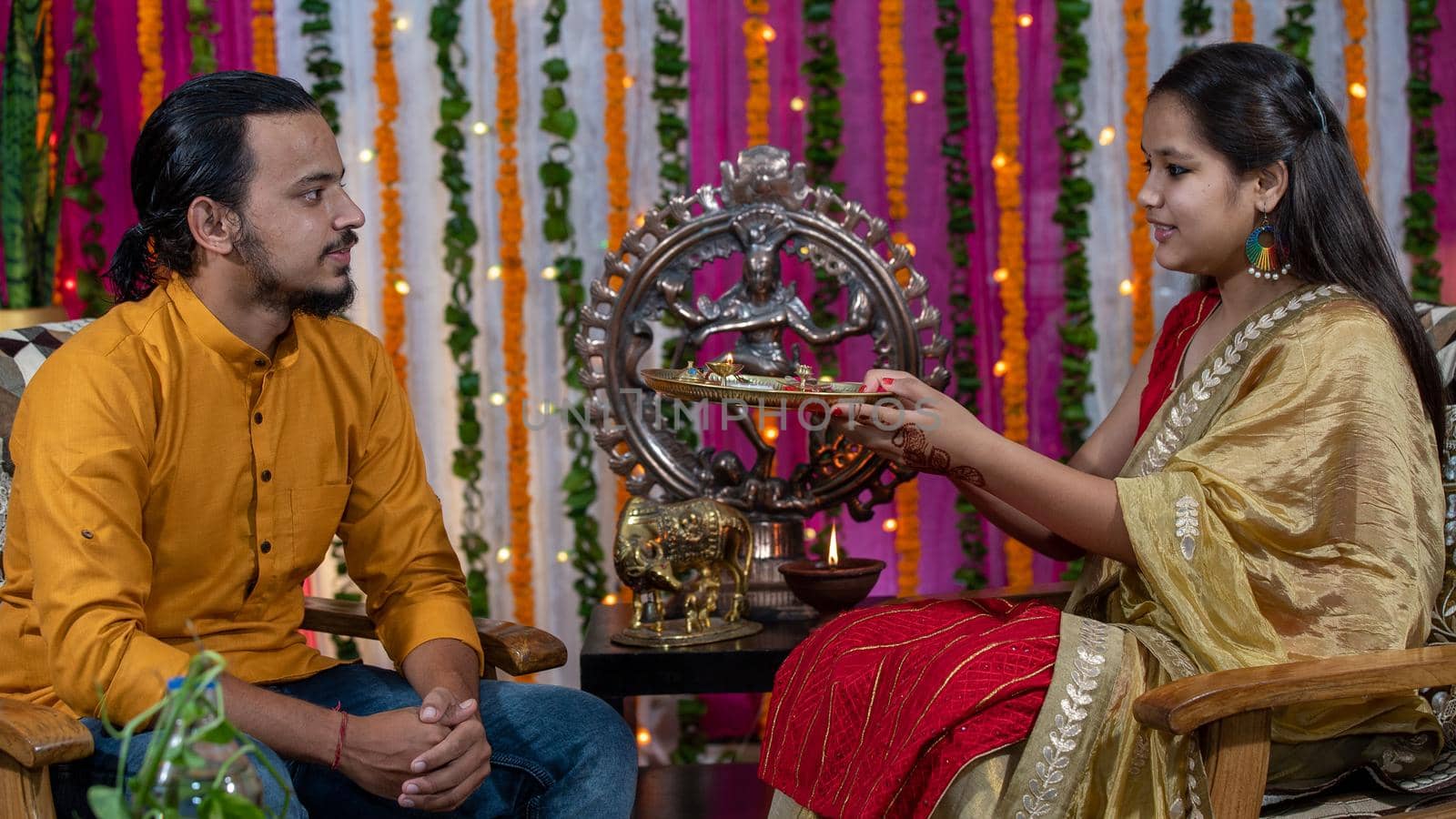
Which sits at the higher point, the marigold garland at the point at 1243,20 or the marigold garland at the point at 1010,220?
the marigold garland at the point at 1243,20

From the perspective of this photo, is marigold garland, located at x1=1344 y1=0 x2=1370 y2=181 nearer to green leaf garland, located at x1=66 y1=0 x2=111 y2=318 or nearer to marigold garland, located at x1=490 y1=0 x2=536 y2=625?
marigold garland, located at x1=490 y1=0 x2=536 y2=625

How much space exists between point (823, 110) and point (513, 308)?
987mm

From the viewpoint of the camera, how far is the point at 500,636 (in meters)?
2.31

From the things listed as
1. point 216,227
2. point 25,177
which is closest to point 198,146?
point 216,227

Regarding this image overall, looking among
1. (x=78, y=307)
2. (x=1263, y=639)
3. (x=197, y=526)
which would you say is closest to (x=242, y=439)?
(x=197, y=526)

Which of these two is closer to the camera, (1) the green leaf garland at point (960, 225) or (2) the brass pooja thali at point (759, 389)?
(2) the brass pooja thali at point (759, 389)

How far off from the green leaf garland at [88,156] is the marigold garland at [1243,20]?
9.89ft

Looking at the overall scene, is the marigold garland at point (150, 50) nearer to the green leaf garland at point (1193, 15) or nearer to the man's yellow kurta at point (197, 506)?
the man's yellow kurta at point (197, 506)

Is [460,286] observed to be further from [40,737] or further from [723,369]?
[40,737]

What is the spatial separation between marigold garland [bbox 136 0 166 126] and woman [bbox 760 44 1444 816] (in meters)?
2.26

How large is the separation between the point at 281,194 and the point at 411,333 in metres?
1.64

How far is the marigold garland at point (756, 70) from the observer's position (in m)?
3.61

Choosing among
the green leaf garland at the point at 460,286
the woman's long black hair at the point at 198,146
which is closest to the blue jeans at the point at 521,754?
the woman's long black hair at the point at 198,146

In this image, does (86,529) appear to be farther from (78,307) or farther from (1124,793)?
(78,307)
